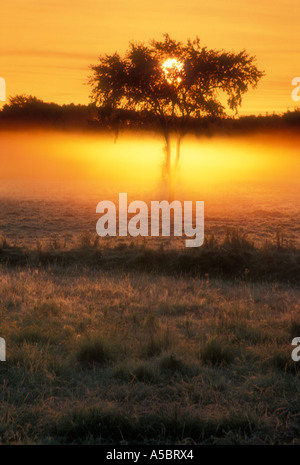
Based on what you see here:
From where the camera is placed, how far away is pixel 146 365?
21.7ft

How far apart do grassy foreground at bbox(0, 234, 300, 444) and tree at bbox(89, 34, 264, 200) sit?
77.6ft

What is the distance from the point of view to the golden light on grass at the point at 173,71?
32812mm

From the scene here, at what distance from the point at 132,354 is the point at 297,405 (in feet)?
7.51

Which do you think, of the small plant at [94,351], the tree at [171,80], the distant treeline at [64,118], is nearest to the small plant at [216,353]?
the small plant at [94,351]

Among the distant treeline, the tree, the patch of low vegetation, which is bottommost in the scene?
the patch of low vegetation

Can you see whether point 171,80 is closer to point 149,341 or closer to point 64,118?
point 149,341

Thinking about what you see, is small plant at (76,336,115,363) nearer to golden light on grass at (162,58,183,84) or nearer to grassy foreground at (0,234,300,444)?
grassy foreground at (0,234,300,444)

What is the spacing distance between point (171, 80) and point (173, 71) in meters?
0.52

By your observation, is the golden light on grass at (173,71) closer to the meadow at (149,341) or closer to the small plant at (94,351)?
the meadow at (149,341)

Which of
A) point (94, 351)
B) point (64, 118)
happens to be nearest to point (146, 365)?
point (94, 351)

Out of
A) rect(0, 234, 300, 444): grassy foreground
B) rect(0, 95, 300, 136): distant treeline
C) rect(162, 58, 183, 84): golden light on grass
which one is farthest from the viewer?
rect(0, 95, 300, 136): distant treeline

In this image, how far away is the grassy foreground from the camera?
526 centimetres

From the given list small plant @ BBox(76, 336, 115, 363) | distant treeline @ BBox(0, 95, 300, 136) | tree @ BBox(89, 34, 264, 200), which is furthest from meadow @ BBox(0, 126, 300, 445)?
distant treeline @ BBox(0, 95, 300, 136)

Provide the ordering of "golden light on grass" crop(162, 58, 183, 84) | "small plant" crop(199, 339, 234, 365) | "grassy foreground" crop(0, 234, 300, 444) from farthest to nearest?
"golden light on grass" crop(162, 58, 183, 84) < "small plant" crop(199, 339, 234, 365) < "grassy foreground" crop(0, 234, 300, 444)
